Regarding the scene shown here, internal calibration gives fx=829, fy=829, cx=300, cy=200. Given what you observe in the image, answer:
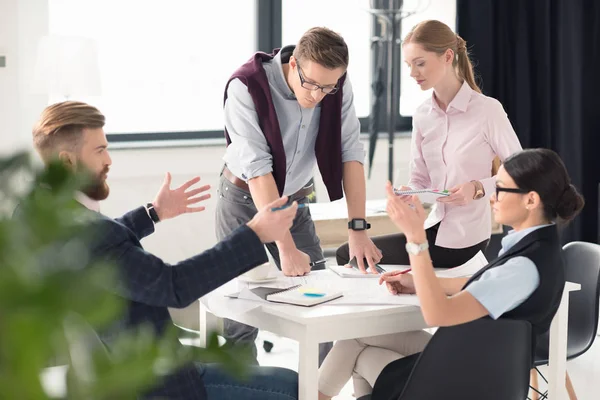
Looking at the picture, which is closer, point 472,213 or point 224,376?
point 224,376

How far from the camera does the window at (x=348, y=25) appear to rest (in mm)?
5094

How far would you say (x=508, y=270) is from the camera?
193 cm

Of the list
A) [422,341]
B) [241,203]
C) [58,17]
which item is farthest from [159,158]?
[422,341]

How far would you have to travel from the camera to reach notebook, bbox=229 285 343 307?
7.04 ft

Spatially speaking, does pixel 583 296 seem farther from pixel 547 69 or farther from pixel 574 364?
pixel 547 69

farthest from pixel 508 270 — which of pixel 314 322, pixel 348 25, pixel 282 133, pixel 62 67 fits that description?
pixel 348 25

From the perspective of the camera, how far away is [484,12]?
17.0 ft

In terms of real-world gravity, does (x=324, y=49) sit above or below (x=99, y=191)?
above

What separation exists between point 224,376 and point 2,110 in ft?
9.28

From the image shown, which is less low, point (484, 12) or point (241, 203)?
point (484, 12)

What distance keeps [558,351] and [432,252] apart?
0.57m

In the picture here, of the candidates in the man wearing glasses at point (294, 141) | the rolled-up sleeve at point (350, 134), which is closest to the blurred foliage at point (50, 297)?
the man wearing glasses at point (294, 141)

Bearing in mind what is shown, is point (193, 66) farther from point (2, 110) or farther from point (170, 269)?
point (170, 269)

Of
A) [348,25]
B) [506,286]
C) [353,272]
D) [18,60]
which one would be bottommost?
[353,272]
